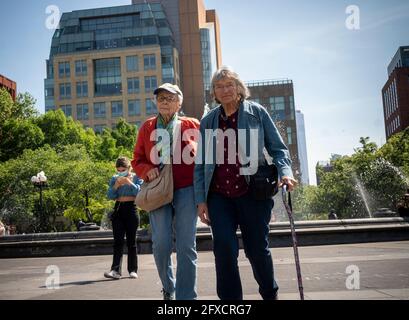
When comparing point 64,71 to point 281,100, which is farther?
point 281,100

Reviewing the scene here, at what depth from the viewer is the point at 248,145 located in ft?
11.4

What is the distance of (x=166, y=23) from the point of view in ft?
256

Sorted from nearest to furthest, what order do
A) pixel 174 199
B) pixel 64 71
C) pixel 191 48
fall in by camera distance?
1. pixel 174 199
2. pixel 64 71
3. pixel 191 48

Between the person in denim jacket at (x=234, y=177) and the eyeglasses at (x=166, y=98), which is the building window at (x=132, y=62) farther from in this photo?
the person in denim jacket at (x=234, y=177)

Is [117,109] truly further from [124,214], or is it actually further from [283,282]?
[283,282]

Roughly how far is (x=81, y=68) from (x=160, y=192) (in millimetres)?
76495

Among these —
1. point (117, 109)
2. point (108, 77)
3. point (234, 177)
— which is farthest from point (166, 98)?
point (108, 77)

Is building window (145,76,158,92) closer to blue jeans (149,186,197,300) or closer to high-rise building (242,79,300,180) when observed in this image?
high-rise building (242,79,300,180)

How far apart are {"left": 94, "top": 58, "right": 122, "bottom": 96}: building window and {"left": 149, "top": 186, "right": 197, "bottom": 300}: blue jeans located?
74277mm

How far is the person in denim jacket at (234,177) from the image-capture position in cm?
333

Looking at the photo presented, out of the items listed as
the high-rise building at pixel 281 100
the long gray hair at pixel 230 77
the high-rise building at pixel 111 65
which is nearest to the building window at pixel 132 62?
the high-rise building at pixel 111 65

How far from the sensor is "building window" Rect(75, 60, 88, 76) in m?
75.9

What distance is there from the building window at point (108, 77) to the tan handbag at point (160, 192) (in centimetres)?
7423

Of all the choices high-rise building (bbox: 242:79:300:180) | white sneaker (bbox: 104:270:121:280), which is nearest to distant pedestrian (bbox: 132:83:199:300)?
white sneaker (bbox: 104:270:121:280)
